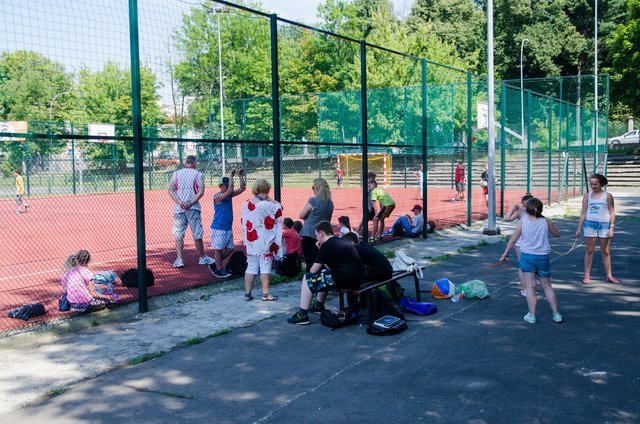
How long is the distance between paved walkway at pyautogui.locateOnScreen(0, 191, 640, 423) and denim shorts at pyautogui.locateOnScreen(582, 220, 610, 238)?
1.15 metres

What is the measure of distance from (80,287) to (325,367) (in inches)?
137

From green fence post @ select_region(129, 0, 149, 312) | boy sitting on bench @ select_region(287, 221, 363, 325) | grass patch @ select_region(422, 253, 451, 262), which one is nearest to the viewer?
boy sitting on bench @ select_region(287, 221, 363, 325)

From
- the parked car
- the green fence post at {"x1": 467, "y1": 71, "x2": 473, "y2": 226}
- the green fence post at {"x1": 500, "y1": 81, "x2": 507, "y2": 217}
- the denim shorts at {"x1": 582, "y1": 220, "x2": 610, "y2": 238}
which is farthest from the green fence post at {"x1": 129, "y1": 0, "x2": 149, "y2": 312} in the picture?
the parked car

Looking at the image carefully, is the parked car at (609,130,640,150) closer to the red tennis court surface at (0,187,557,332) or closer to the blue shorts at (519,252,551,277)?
the red tennis court surface at (0,187,557,332)

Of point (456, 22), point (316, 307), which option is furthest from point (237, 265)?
point (456, 22)

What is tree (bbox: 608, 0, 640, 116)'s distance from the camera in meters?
41.2

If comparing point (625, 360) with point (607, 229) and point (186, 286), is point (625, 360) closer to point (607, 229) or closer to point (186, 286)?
point (607, 229)

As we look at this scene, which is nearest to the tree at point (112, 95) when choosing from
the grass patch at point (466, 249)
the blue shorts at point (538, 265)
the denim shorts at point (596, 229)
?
the blue shorts at point (538, 265)

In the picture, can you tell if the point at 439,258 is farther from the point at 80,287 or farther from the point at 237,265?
the point at 80,287

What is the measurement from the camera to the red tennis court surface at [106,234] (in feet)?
32.6

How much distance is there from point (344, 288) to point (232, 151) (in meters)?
20.4

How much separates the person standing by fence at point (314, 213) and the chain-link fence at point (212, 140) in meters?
0.75

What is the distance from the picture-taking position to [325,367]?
5973mm

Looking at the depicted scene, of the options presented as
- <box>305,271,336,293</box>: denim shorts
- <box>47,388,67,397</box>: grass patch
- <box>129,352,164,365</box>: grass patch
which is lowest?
<box>47,388,67,397</box>: grass patch
